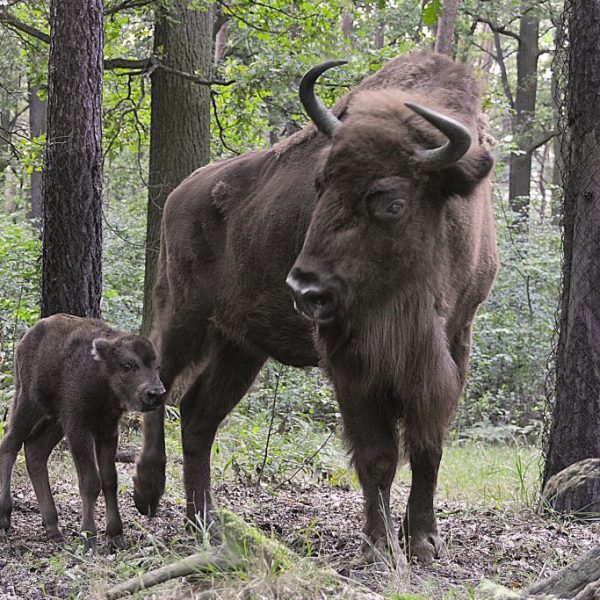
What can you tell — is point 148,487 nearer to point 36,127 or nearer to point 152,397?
point 152,397

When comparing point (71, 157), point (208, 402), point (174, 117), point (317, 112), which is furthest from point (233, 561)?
point (174, 117)

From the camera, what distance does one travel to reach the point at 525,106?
2831 centimetres

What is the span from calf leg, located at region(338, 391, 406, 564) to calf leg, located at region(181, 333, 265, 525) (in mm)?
1832

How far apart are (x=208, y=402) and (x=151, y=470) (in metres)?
0.70

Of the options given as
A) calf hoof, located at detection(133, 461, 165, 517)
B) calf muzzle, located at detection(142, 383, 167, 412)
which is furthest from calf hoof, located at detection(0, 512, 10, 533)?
calf muzzle, located at detection(142, 383, 167, 412)

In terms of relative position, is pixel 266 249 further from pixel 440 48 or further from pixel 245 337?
pixel 440 48

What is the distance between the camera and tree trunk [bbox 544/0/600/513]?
20.1 ft

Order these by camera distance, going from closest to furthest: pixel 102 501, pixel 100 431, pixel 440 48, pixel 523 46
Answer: pixel 100 431 < pixel 102 501 < pixel 440 48 < pixel 523 46

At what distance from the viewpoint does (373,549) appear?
5070mm

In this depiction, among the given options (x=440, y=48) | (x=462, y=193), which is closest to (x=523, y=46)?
(x=440, y=48)

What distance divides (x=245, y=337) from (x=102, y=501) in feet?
6.21

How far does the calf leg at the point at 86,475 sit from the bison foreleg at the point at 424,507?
202 centimetres

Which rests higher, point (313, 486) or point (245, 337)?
point (245, 337)

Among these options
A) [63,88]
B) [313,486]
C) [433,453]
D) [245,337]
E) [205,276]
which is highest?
[63,88]
